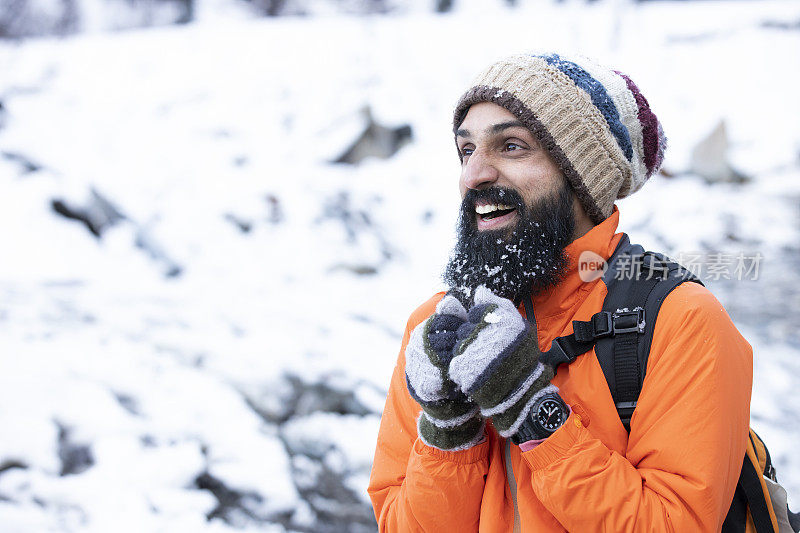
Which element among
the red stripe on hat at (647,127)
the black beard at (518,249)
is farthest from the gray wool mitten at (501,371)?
the red stripe on hat at (647,127)

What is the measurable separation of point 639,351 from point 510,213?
0.66 metres

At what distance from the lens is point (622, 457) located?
65.9 inches

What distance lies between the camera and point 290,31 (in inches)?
716

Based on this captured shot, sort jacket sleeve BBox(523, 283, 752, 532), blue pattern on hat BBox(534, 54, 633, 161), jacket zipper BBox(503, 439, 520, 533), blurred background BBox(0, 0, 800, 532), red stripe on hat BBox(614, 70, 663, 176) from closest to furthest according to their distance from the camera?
jacket sleeve BBox(523, 283, 752, 532)
jacket zipper BBox(503, 439, 520, 533)
blue pattern on hat BBox(534, 54, 633, 161)
red stripe on hat BBox(614, 70, 663, 176)
blurred background BBox(0, 0, 800, 532)

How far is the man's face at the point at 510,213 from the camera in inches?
82.3

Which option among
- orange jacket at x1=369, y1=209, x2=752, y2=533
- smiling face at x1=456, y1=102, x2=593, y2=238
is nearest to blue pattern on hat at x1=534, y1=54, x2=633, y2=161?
smiling face at x1=456, y1=102, x2=593, y2=238

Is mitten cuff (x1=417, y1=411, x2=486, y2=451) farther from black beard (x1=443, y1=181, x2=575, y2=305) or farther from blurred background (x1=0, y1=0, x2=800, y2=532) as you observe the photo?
blurred background (x1=0, y1=0, x2=800, y2=532)

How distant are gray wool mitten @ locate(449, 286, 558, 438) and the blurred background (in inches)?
34.6

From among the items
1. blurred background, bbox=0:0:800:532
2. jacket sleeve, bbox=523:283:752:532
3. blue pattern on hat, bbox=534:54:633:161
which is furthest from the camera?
blurred background, bbox=0:0:800:532

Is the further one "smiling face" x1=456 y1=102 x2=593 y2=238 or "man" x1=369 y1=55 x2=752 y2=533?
"smiling face" x1=456 y1=102 x2=593 y2=238

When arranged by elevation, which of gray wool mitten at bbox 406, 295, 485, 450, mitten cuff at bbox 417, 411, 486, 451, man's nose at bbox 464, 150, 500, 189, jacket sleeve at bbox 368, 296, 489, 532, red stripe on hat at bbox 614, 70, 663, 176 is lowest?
jacket sleeve at bbox 368, 296, 489, 532

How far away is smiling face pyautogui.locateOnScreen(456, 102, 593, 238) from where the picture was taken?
7.08ft

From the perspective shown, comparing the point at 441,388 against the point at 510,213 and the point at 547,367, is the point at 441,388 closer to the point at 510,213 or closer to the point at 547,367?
the point at 547,367

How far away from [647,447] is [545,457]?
0.29 metres
